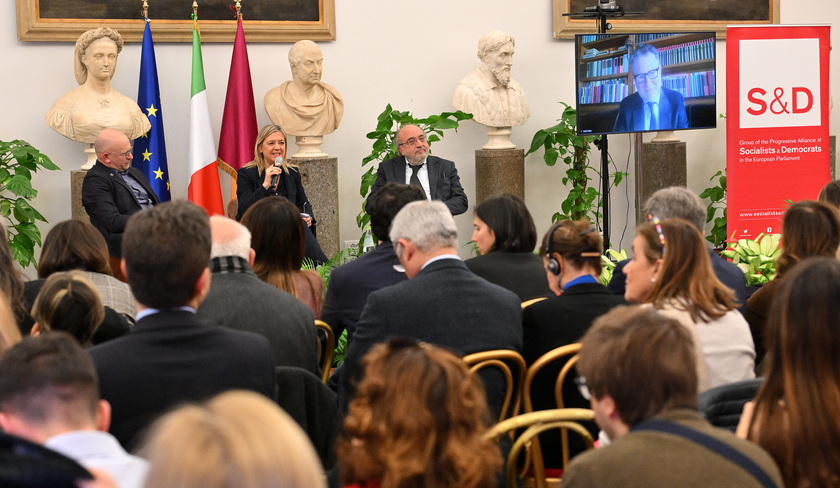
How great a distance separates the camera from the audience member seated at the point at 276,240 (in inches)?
133

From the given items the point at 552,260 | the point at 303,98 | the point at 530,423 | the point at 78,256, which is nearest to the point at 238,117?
the point at 303,98

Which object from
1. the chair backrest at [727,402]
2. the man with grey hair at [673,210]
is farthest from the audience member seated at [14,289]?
the chair backrest at [727,402]

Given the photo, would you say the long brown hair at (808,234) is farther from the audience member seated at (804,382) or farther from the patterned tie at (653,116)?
the patterned tie at (653,116)

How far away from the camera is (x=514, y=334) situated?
2689 millimetres

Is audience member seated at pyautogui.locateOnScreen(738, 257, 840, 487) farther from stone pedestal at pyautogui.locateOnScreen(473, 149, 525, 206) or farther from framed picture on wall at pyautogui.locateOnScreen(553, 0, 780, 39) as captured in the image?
framed picture on wall at pyautogui.locateOnScreen(553, 0, 780, 39)

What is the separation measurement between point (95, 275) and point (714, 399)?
7.31 feet

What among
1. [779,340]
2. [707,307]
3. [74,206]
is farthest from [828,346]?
[74,206]

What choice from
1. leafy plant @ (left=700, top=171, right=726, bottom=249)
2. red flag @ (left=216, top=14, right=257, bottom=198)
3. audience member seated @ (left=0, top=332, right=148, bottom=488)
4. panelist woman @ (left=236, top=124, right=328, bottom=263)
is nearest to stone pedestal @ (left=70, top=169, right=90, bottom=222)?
red flag @ (left=216, top=14, right=257, bottom=198)

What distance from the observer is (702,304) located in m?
2.54

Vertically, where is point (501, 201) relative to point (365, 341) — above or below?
above

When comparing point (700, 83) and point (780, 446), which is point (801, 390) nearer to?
point (780, 446)

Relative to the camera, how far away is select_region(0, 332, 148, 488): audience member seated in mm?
1507

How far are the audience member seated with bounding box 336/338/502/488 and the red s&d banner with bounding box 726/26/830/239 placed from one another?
553 centimetres

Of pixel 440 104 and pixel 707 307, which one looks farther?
pixel 440 104
